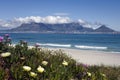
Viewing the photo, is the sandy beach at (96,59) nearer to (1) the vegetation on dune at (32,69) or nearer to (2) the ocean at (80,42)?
(1) the vegetation on dune at (32,69)

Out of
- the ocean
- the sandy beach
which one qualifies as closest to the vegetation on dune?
the sandy beach

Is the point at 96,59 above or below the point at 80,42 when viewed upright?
above

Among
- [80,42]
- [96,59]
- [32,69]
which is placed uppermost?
[32,69]

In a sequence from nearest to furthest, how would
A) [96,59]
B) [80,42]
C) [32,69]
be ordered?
[32,69] < [96,59] < [80,42]

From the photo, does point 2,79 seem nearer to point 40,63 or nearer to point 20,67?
point 20,67

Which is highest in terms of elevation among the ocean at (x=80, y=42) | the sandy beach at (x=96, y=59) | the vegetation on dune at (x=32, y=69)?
the vegetation on dune at (x=32, y=69)

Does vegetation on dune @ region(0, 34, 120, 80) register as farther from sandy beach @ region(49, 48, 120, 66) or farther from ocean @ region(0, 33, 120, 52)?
ocean @ region(0, 33, 120, 52)

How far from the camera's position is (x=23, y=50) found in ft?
24.8

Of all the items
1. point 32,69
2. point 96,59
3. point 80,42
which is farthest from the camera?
point 80,42

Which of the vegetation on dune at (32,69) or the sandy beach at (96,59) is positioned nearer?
the vegetation on dune at (32,69)

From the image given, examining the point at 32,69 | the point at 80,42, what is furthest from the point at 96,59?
the point at 80,42

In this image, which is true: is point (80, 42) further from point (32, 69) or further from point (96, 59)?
point (32, 69)

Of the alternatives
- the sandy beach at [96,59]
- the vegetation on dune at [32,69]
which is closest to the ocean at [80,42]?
the sandy beach at [96,59]

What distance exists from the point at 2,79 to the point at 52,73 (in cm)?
108
